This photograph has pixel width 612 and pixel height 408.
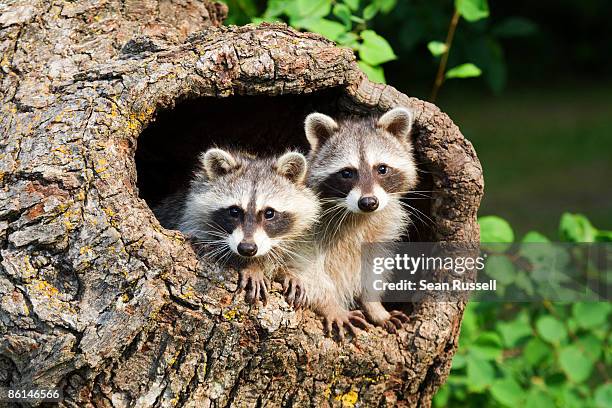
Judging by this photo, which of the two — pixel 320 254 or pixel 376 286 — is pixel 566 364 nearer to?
pixel 376 286

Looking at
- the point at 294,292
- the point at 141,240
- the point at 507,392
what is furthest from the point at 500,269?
the point at 141,240

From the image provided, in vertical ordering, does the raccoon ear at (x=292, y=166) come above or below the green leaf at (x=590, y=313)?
below

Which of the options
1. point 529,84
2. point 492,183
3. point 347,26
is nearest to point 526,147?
point 492,183

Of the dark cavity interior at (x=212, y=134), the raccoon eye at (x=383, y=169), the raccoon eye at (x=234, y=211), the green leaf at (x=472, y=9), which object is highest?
the green leaf at (x=472, y=9)

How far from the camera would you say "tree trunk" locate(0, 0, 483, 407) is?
396 cm

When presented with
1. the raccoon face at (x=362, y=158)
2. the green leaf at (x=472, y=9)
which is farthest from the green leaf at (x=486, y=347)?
the green leaf at (x=472, y=9)

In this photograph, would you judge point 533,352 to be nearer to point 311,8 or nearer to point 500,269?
point 500,269

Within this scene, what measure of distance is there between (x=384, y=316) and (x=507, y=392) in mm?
1312

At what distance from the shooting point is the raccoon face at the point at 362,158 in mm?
4906

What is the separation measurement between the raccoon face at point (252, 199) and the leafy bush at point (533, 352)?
137cm

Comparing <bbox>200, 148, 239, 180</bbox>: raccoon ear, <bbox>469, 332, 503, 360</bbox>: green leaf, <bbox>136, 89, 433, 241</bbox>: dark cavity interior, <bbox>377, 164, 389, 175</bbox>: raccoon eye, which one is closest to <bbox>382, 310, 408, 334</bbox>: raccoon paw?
<bbox>136, 89, 433, 241</bbox>: dark cavity interior

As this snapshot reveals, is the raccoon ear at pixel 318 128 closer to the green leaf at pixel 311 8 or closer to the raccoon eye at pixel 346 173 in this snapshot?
the raccoon eye at pixel 346 173

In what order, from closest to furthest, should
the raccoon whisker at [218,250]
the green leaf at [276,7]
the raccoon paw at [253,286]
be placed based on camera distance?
the raccoon paw at [253,286], the raccoon whisker at [218,250], the green leaf at [276,7]

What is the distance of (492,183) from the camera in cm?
1203
